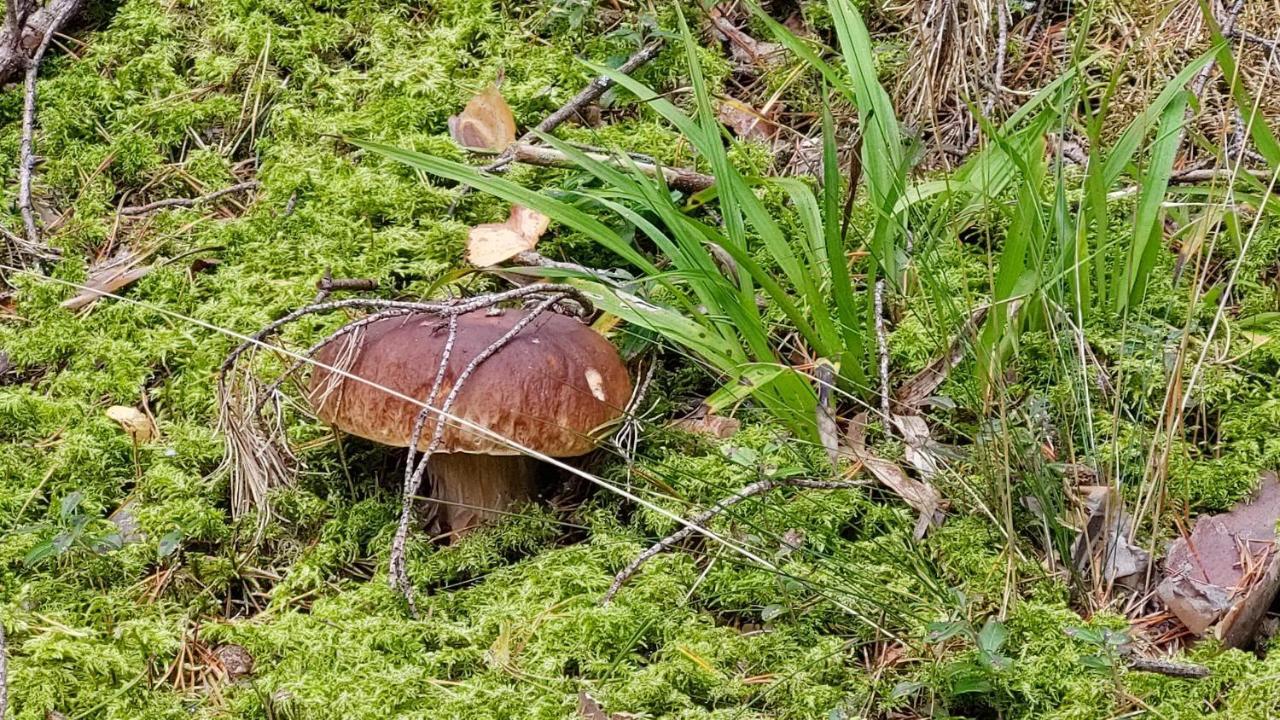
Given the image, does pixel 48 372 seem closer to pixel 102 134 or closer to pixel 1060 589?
pixel 102 134

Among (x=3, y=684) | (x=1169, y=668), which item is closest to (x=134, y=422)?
(x=3, y=684)

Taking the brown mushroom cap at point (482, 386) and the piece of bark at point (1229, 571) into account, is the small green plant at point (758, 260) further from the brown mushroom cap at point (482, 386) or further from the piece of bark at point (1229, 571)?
the piece of bark at point (1229, 571)

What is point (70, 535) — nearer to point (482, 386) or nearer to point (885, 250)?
point (482, 386)

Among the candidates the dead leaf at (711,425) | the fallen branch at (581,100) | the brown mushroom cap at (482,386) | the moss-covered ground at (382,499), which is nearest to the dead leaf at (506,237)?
the moss-covered ground at (382,499)

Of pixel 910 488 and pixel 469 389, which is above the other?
pixel 469 389

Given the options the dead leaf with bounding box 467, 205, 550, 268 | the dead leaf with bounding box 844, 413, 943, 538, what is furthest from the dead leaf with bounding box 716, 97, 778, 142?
the dead leaf with bounding box 844, 413, 943, 538

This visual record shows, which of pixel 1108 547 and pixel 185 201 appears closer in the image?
pixel 1108 547
